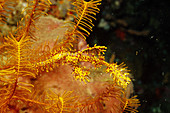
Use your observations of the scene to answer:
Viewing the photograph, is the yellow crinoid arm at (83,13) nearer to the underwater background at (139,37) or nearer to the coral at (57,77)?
the coral at (57,77)

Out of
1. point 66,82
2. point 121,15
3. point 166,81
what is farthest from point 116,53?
point 166,81

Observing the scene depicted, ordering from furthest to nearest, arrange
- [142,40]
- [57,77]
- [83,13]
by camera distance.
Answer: [142,40]
[57,77]
[83,13]

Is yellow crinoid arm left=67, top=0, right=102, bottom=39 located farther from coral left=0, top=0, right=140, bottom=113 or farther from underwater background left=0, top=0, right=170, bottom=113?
underwater background left=0, top=0, right=170, bottom=113

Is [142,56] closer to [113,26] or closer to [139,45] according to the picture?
[139,45]

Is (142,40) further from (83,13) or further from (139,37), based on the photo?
(83,13)

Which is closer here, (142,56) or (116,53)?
(116,53)

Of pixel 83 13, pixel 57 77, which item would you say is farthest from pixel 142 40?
pixel 57 77

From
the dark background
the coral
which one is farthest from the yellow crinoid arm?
the dark background

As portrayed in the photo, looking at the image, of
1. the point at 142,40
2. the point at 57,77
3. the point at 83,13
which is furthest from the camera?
the point at 142,40
